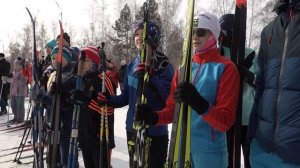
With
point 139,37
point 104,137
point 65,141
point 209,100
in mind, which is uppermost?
point 139,37

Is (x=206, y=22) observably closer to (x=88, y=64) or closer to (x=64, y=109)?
(x=88, y=64)

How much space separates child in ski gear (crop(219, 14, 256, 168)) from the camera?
8.14 feet

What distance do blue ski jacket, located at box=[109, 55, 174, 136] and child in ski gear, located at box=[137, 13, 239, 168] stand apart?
1.93 ft

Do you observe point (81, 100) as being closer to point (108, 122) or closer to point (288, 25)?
point (108, 122)

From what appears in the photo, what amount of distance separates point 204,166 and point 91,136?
195cm

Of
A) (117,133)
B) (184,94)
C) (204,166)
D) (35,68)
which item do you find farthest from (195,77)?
(117,133)

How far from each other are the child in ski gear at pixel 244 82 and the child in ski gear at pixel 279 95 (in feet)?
0.82

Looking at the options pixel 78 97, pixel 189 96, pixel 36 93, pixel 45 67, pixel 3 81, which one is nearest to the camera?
pixel 189 96

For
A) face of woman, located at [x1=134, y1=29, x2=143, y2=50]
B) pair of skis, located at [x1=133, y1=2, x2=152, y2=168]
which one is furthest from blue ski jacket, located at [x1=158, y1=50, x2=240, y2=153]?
face of woman, located at [x1=134, y1=29, x2=143, y2=50]

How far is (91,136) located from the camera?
4.06 m

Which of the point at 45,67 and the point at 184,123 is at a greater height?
the point at 45,67

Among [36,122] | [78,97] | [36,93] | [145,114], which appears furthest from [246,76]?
[36,122]

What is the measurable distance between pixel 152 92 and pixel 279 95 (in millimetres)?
1465

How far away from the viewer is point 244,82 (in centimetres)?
257
